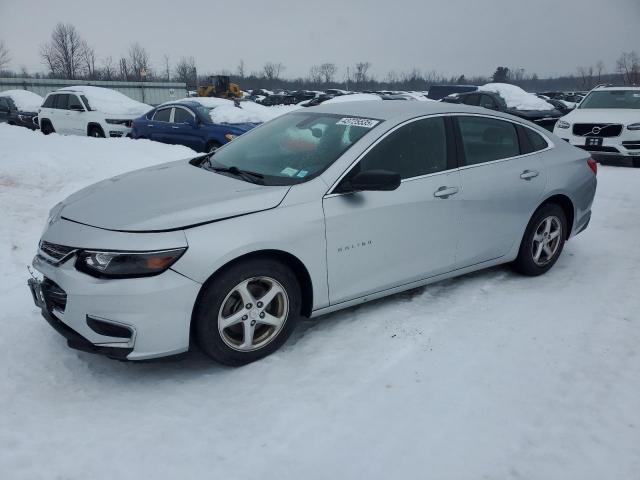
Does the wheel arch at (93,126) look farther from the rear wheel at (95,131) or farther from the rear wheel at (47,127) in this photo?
the rear wheel at (47,127)

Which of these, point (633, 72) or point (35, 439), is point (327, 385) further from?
point (633, 72)

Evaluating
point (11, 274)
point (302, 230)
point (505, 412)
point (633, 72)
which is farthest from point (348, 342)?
point (633, 72)

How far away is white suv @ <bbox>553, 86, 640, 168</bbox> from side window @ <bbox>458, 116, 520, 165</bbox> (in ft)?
25.1

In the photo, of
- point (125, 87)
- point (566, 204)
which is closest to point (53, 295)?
point (566, 204)

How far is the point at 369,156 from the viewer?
3.61 m

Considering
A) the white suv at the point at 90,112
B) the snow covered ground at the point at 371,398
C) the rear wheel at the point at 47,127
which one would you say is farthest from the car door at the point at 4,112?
the snow covered ground at the point at 371,398

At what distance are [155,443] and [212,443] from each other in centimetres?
28

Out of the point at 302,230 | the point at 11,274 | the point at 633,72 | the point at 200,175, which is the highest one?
the point at 633,72

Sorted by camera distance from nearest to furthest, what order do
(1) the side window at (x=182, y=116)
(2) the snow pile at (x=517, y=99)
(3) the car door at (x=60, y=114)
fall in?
1. (1) the side window at (x=182, y=116)
2. (3) the car door at (x=60, y=114)
3. (2) the snow pile at (x=517, y=99)

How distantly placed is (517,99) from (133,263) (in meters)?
16.3

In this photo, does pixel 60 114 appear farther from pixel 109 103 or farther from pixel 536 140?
pixel 536 140

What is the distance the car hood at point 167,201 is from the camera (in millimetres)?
2971

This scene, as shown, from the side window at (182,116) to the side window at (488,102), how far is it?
30.6 ft

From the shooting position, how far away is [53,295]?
3.00m
